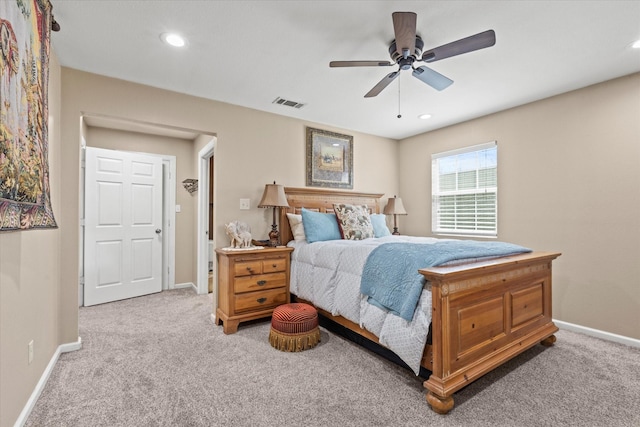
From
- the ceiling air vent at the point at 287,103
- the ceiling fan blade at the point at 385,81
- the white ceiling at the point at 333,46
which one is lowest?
the ceiling fan blade at the point at 385,81

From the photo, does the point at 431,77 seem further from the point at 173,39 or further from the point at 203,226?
the point at 203,226

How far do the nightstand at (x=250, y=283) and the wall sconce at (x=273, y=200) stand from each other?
28 cm

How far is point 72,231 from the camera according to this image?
8.29 feet

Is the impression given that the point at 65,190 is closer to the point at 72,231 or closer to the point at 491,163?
the point at 72,231

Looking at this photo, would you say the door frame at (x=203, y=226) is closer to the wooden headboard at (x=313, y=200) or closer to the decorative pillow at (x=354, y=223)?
the wooden headboard at (x=313, y=200)

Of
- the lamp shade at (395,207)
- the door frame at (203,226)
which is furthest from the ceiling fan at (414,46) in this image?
the door frame at (203,226)

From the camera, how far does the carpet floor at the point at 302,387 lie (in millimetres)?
1642

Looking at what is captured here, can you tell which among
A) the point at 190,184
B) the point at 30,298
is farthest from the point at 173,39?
the point at 190,184

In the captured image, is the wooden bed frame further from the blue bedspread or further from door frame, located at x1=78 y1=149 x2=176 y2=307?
door frame, located at x1=78 y1=149 x2=176 y2=307

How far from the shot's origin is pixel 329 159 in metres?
4.13

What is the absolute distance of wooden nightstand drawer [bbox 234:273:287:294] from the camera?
2.90m

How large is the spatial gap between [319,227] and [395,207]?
63.5 inches

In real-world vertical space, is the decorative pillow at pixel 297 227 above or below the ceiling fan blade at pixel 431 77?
below

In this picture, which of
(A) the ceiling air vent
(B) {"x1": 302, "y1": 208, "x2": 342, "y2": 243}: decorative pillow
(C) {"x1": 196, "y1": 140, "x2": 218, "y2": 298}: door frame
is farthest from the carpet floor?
(A) the ceiling air vent
